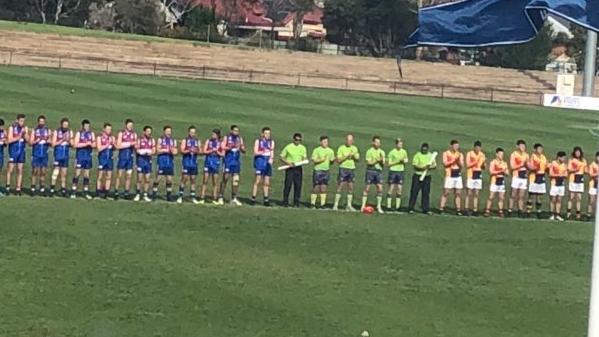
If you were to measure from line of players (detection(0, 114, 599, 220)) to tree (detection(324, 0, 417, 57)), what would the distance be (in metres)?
48.9

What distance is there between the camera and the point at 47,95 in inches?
1612

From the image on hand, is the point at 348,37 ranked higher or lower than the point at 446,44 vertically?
higher

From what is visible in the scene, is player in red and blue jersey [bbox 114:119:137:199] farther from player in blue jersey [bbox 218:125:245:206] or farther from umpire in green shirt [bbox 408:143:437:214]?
umpire in green shirt [bbox 408:143:437:214]

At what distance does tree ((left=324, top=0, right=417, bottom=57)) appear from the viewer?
7606cm

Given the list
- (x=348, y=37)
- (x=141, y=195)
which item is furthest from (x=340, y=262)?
(x=348, y=37)

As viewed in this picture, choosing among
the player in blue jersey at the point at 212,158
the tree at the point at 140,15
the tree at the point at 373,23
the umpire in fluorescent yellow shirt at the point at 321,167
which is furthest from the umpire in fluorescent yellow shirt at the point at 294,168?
the tree at the point at 373,23

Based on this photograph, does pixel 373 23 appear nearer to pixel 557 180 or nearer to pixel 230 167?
pixel 557 180

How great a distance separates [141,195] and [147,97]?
20.1 meters

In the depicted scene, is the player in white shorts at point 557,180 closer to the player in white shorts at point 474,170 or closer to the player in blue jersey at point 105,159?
the player in white shorts at point 474,170

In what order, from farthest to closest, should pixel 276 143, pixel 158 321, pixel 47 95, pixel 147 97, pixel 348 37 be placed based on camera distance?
pixel 348 37 → pixel 147 97 → pixel 47 95 → pixel 276 143 → pixel 158 321

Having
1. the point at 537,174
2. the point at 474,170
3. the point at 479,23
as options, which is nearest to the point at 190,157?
the point at 474,170

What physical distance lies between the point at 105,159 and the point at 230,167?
2654mm

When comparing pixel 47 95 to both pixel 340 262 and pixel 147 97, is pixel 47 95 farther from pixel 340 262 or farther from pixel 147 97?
pixel 340 262

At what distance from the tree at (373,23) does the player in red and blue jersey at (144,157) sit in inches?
2025
